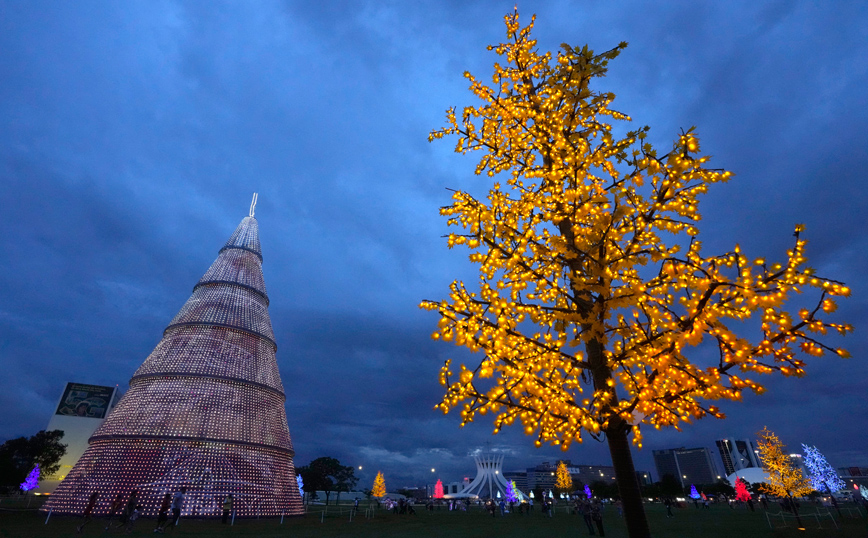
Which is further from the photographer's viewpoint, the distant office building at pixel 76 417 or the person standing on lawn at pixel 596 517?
the distant office building at pixel 76 417

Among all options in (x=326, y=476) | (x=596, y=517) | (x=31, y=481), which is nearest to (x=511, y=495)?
(x=326, y=476)

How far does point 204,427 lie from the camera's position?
18.0 meters

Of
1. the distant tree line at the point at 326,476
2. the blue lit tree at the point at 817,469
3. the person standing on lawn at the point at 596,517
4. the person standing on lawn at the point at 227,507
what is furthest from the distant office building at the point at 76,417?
the blue lit tree at the point at 817,469

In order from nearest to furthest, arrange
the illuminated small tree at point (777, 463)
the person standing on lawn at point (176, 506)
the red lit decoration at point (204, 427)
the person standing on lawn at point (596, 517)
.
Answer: the person standing on lawn at point (176, 506), the person standing on lawn at point (596, 517), the red lit decoration at point (204, 427), the illuminated small tree at point (777, 463)

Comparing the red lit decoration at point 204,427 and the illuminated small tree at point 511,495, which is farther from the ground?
the red lit decoration at point 204,427

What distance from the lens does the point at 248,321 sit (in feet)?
73.9

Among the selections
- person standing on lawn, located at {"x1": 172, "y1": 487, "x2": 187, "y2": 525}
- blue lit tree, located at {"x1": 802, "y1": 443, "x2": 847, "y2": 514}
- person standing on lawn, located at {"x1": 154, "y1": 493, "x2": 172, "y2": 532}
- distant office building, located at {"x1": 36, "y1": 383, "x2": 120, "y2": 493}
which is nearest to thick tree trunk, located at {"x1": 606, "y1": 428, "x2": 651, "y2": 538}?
person standing on lawn, located at {"x1": 154, "y1": 493, "x2": 172, "y2": 532}

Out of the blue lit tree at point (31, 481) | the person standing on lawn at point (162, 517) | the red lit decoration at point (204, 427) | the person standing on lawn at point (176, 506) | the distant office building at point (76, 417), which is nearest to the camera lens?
the person standing on lawn at point (162, 517)

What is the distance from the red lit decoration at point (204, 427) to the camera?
16.7m

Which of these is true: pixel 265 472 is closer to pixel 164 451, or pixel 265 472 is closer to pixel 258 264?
pixel 164 451

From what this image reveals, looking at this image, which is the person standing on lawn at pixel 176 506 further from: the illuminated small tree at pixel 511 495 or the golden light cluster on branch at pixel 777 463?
the illuminated small tree at pixel 511 495

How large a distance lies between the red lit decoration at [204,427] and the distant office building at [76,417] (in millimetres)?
53591

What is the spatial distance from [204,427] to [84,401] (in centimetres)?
6465

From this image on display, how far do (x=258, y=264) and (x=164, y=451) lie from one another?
12.8m
